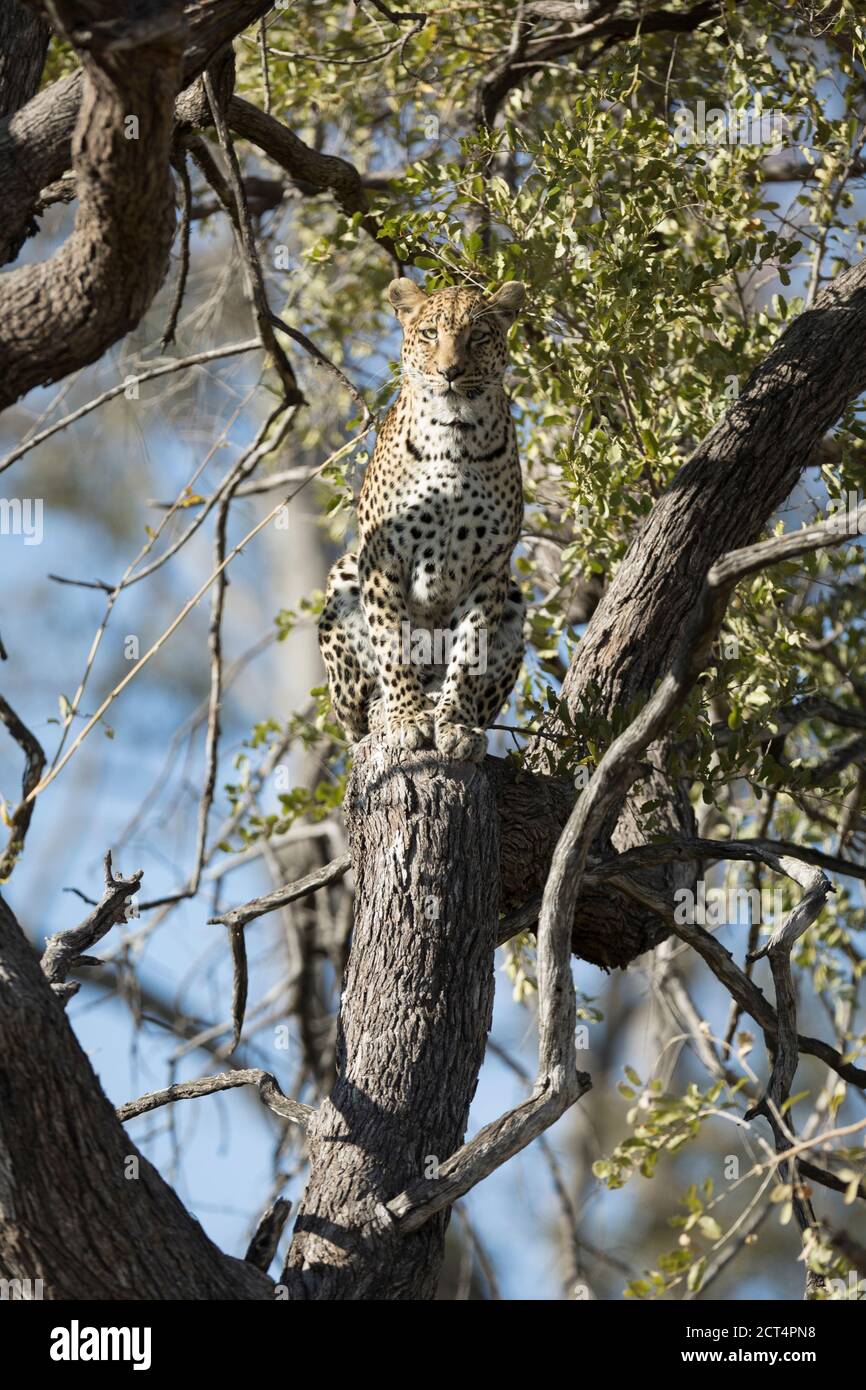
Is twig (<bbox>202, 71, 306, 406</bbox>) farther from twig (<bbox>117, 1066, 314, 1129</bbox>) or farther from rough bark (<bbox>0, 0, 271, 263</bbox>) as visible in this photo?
twig (<bbox>117, 1066, 314, 1129</bbox>)

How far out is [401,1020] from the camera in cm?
→ 506

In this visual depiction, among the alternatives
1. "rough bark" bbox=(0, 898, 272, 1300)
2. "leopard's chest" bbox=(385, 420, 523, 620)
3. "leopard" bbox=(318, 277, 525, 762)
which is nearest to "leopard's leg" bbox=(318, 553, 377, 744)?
"leopard" bbox=(318, 277, 525, 762)

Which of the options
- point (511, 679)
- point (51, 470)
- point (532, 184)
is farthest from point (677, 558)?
point (51, 470)

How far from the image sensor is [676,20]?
295 inches

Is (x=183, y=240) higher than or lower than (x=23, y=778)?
higher

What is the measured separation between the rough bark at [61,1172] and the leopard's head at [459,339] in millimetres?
3087

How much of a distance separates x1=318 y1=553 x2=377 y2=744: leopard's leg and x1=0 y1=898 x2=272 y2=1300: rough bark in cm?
272

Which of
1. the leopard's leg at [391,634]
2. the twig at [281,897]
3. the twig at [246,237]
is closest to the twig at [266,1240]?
the twig at [281,897]

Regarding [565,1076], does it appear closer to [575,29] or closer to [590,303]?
[590,303]

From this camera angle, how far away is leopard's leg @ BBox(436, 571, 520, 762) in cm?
632

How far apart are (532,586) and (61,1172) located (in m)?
5.03

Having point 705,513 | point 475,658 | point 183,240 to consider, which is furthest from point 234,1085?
point 183,240

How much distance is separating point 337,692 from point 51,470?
13.8 metres

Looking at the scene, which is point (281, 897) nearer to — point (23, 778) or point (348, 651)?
point (23, 778)
